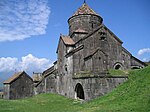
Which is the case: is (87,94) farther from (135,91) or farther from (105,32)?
(105,32)

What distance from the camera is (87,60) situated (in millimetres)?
23109

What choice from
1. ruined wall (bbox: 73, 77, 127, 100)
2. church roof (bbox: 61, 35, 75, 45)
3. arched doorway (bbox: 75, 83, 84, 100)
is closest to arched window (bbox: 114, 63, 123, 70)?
ruined wall (bbox: 73, 77, 127, 100)

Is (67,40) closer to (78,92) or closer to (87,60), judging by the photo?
(87,60)

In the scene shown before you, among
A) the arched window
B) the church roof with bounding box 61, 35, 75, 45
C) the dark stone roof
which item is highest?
the dark stone roof

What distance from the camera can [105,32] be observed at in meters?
25.1

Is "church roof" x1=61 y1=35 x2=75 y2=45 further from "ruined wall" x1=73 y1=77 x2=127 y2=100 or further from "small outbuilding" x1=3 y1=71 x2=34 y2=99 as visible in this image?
"small outbuilding" x1=3 y1=71 x2=34 y2=99

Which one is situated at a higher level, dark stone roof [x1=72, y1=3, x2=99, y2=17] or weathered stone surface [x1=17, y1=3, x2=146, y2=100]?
dark stone roof [x1=72, y1=3, x2=99, y2=17]

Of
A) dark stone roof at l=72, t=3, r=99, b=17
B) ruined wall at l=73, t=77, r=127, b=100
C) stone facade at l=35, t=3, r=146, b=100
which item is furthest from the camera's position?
dark stone roof at l=72, t=3, r=99, b=17

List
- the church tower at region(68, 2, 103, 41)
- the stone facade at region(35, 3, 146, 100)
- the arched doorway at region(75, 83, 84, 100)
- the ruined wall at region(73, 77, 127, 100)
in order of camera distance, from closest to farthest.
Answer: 1. the ruined wall at region(73, 77, 127, 100)
2. the stone facade at region(35, 3, 146, 100)
3. the arched doorway at region(75, 83, 84, 100)
4. the church tower at region(68, 2, 103, 41)

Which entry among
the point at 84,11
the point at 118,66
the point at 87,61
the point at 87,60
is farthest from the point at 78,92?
the point at 84,11

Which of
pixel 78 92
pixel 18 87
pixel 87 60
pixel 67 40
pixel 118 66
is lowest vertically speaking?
pixel 78 92

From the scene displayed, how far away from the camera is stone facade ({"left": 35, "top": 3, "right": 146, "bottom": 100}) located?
792 inches

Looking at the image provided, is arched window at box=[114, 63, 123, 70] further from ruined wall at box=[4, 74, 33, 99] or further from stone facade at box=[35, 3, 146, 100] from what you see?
ruined wall at box=[4, 74, 33, 99]

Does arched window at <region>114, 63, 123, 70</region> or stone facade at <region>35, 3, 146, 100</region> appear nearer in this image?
stone facade at <region>35, 3, 146, 100</region>
